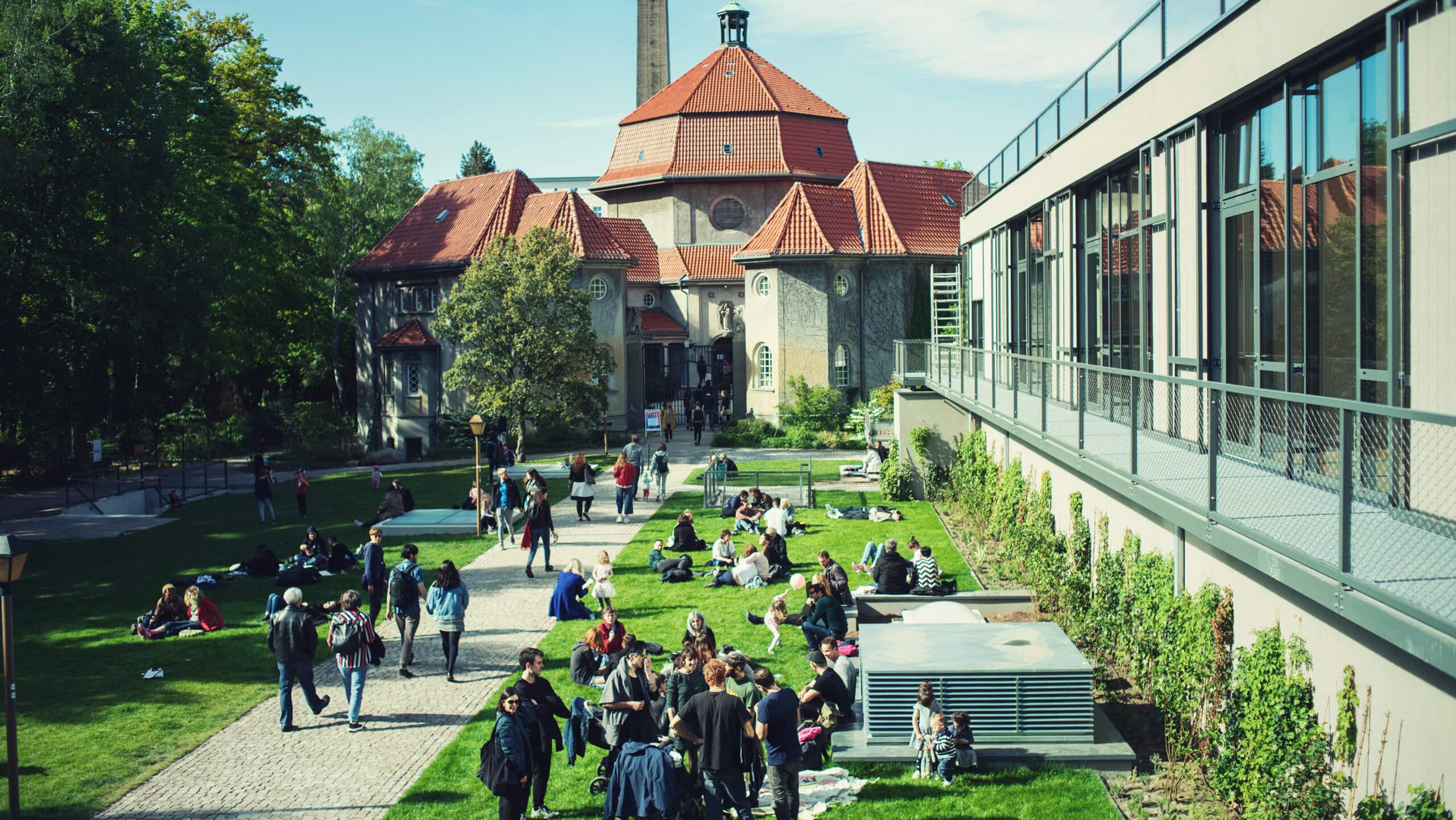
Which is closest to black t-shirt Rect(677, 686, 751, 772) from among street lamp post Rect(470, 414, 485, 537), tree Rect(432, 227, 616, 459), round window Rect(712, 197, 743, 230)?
street lamp post Rect(470, 414, 485, 537)

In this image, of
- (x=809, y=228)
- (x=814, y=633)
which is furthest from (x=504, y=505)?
(x=809, y=228)

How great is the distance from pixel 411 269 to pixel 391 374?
4.58 metres

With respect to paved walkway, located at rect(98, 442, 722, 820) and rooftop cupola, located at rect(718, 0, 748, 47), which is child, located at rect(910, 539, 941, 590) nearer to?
paved walkway, located at rect(98, 442, 722, 820)

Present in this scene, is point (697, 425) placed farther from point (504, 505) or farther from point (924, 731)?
point (924, 731)

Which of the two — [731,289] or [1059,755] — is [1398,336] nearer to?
[1059,755]

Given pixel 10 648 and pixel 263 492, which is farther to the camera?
pixel 263 492

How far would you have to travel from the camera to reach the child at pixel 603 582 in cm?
1850

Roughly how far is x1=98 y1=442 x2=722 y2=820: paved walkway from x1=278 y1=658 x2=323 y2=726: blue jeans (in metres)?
0.25

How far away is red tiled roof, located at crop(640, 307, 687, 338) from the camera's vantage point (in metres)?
53.0

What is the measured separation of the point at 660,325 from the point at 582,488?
25656 millimetres

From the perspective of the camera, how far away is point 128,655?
17.1 meters

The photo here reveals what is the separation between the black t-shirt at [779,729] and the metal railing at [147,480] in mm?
28571

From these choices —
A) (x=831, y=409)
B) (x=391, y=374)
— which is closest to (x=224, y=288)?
(x=391, y=374)

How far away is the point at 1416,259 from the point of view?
8.98m
